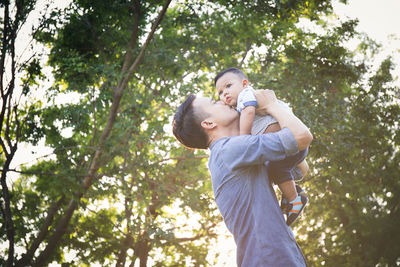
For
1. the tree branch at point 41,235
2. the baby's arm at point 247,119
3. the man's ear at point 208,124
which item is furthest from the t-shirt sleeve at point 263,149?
the tree branch at point 41,235

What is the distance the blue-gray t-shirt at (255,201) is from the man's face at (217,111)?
0.28 meters

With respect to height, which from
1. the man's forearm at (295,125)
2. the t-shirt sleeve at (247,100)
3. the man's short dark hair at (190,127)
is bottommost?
the man's forearm at (295,125)

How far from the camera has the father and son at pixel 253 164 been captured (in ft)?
6.26

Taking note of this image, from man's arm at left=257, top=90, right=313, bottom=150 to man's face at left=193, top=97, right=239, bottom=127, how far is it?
204 mm

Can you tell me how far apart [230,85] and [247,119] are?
83 cm

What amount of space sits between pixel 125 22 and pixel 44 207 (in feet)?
25.2

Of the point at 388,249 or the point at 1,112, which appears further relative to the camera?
the point at 388,249

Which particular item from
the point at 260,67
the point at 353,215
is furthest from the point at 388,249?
the point at 260,67

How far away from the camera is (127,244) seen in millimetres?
13453

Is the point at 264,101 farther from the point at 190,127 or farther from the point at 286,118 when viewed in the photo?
the point at 190,127

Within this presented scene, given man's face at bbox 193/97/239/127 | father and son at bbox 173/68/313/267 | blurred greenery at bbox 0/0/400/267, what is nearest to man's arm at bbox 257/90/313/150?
father and son at bbox 173/68/313/267

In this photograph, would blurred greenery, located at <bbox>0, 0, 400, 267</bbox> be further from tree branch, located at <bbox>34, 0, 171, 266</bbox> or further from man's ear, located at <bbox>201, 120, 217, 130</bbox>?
man's ear, located at <bbox>201, 120, 217, 130</bbox>

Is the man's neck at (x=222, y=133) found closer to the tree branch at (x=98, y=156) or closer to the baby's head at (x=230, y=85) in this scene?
the baby's head at (x=230, y=85)

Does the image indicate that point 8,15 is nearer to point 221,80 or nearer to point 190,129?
point 221,80
